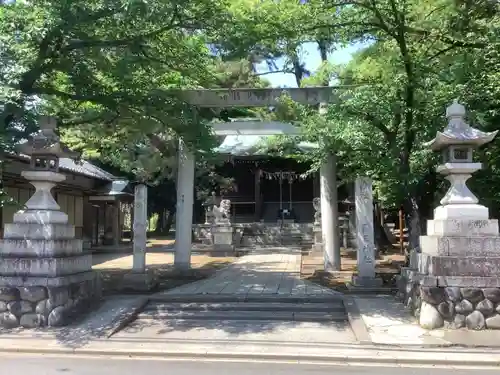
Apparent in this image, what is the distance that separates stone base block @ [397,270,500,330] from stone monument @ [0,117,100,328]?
675 centimetres

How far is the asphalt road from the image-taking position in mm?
6961

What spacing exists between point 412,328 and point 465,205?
2.45 metres

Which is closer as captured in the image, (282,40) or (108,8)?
(108,8)

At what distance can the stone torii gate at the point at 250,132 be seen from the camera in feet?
48.8

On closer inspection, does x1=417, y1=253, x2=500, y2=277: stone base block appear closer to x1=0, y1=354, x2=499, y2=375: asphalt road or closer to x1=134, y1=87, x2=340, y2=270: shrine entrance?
x1=0, y1=354, x2=499, y2=375: asphalt road

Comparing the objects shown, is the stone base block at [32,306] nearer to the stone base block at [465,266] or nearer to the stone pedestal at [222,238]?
the stone base block at [465,266]

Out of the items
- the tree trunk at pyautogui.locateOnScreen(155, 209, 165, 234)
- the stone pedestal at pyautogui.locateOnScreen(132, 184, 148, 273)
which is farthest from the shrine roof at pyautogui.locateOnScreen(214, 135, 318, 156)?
the stone pedestal at pyautogui.locateOnScreen(132, 184, 148, 273)

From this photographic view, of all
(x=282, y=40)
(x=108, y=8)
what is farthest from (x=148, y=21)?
(x=282, y=40)

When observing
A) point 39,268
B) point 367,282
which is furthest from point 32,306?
point 367,282

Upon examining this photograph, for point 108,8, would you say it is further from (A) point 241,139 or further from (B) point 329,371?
(A) point 241,139

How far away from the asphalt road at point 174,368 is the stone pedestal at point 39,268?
1.71 metres

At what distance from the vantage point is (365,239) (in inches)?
517

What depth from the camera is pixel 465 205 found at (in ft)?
30.1

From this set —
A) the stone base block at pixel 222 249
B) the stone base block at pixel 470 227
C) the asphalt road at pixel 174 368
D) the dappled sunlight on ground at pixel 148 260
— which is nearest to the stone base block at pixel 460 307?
the stone base block at pixel 470 227
